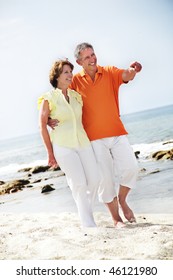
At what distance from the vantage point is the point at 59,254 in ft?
8.91

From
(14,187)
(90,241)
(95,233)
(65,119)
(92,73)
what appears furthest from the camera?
(14,187)

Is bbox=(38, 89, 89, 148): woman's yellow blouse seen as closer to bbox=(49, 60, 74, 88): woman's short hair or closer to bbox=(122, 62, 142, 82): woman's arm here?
bbox=(49, 60, 74, 88): woman's short hair

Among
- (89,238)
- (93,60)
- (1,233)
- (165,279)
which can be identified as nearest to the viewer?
(165,279)

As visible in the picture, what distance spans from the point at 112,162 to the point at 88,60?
0.74 metres

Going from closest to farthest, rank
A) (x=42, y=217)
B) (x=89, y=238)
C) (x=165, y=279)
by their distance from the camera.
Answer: (x=165, y=279), (x=89, y=238), (x=42, y=217)

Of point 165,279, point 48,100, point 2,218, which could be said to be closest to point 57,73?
point 48,100

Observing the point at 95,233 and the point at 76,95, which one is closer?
the point at 95,233

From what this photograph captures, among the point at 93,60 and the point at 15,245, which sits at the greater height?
the point at 93,60

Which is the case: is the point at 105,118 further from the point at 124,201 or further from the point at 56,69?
the point at 124,201

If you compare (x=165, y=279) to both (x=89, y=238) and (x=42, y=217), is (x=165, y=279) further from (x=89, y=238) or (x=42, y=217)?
(x=42, y=217)

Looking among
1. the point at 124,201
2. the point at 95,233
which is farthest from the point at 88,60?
the point at 95,233

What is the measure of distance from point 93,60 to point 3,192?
4.80 m

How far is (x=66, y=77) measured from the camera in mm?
3100

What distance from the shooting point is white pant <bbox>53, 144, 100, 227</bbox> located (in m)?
3.12
